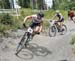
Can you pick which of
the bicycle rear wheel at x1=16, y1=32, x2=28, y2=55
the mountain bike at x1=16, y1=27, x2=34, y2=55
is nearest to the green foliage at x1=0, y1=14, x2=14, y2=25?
the bicycle rear wheel at x1=16, y1=32, x2=28, y2=55

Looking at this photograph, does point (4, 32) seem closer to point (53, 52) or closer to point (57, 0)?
point (53, 52)

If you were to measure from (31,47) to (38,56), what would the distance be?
64.3 inches

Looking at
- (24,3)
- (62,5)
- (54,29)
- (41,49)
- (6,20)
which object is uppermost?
(54,29)

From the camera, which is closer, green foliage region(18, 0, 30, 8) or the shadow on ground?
the shadow on ground

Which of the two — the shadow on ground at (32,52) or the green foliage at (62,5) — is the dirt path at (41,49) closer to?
the shadow on ground at (32,52)

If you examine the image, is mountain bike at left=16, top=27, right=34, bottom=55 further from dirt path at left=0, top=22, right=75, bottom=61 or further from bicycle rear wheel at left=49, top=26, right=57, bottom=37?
bicycle rear wheel at left=49, top=26, right=57, bottom=37

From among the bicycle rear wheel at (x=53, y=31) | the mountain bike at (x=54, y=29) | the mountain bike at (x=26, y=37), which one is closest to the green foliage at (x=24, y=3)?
the mountain bike at (x=54, y=29)

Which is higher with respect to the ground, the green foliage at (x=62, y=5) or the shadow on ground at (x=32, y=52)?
the shadow on ground at (x=32, y=52)

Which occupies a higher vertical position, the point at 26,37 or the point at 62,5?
the point at 26,37

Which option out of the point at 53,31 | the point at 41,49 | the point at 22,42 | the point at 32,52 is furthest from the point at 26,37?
the point at 53,31

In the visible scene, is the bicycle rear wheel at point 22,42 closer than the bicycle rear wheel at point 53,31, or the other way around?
the bicycle rear wheel at point 22,42

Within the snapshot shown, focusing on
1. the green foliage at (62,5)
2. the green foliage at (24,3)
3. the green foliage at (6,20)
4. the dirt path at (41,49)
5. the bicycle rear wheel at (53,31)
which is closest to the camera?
the dirt path at (41,49)

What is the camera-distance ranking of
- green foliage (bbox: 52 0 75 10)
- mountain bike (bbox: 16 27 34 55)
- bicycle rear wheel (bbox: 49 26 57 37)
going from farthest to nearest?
1. green foliage (bbox: 52 0 75 10)
2. bicycle rear wheel (bbox: 49 26 57 37)
3. mountain bike (bbox: 16 27 34 55)

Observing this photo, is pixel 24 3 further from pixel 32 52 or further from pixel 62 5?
pixel 32 52
